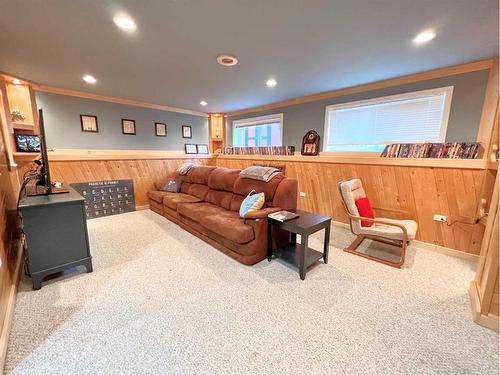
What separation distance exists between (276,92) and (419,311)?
363 centimetres

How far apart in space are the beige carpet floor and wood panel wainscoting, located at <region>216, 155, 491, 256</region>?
431mm

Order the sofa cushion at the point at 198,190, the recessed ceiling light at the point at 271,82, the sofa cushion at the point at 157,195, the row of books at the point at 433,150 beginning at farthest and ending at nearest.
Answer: the sofa cushion at the point at 157,195
the sofa cushion at the point at 198,190
the recessed ceiling light at the point at 271,82
the row of books at the point at 433,150

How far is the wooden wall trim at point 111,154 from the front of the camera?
380cm

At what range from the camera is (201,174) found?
4.16 m

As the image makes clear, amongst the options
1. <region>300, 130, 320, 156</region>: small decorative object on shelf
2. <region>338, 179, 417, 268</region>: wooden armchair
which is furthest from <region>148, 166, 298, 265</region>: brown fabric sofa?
<region>300, 130, 320, 156</region>: small decorative object on shelf

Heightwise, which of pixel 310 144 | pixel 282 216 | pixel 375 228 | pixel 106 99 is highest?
pixel 106 99

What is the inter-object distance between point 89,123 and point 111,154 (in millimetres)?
686

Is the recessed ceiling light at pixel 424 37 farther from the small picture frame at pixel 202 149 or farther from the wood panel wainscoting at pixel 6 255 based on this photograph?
the small picture frame at pixel 202 149

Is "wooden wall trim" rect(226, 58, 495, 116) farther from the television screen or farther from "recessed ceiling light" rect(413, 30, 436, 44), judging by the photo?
the television screen

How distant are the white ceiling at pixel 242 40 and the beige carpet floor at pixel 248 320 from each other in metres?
2.39

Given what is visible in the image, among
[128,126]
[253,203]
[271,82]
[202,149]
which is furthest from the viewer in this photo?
[202,149]

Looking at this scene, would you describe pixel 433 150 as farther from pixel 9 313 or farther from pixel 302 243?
pixel 9 313

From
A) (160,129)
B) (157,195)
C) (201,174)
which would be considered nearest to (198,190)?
(201,174)

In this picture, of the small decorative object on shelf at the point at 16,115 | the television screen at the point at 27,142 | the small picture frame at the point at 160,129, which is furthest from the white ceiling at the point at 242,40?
the small picture frame at the point at 160,129
